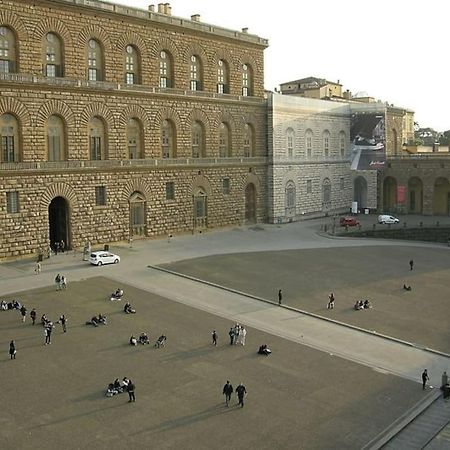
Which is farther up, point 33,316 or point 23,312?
point 23,312

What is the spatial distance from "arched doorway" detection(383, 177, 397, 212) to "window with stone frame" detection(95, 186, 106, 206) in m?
41.5

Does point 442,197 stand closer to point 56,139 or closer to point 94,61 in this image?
point 94,61

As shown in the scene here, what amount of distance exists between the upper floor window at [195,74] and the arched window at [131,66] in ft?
21.9

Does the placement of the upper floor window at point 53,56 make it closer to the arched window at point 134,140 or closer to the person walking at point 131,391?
the arched window at point 134,140

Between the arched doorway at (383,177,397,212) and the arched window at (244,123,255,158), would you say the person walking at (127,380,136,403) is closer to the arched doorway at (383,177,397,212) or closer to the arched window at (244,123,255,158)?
the arched window at (244,123,255,158)

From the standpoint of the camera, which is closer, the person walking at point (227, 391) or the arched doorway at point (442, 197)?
the person walking at point (227, 391)

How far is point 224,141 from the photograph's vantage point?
63.1m

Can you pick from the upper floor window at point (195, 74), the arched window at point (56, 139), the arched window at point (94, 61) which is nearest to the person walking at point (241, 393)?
the arched window at point (56, 139)

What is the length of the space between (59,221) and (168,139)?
1331 centimetres

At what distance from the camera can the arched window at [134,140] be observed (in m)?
53.7

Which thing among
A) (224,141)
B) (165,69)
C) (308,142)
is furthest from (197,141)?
(308,142)

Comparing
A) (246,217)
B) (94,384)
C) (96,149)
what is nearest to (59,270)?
(96,149)

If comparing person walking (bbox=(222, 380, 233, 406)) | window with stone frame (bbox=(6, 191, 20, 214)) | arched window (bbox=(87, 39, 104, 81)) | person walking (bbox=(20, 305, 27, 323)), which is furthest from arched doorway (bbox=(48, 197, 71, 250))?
person walking (bbox=(222, 380, 233, 406))

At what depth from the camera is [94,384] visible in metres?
24.4
